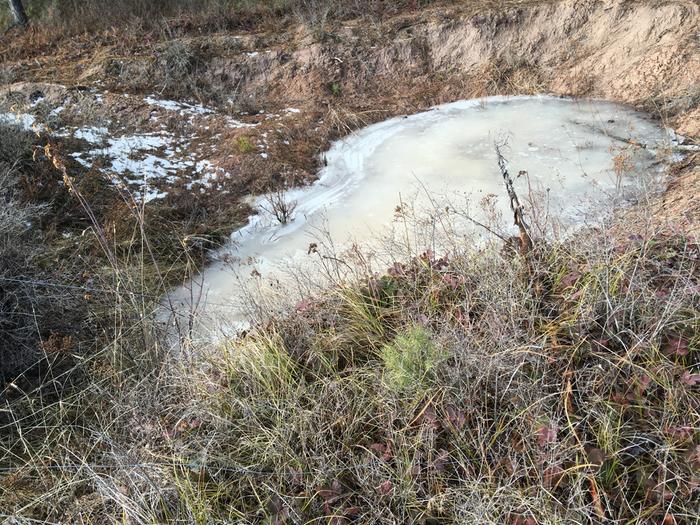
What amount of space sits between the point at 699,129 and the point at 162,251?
22.6 feet

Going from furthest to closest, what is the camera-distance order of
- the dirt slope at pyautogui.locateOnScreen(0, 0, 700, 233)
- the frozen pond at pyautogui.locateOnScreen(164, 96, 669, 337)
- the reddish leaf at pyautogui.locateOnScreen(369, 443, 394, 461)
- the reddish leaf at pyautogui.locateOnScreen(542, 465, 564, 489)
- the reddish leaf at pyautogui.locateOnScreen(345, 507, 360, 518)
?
the dirt slope at pyautogui.locateOnScreen(0, 0, 700, 233) → the frozen pond at pyautogui.locateOnScreen(164, 96, 669, 337) → the reddish leaf at pyautogui.locateOnScreen(369, 443, 394, 461) → the reddish leaf at pyautogui.locateOnScreen(345, 507, 360, 518) → the reddish leaf at pyautogui.locateOnScreen(542, 465, 564, 489)

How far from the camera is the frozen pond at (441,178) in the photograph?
525cm

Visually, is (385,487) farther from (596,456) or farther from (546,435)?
(596,456)

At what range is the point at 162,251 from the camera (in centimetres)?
552

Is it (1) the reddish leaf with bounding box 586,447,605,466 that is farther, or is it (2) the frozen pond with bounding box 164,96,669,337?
(2) the frozen pond with bounding box 164,96,669,337

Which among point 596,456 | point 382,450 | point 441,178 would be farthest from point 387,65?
point 596,456

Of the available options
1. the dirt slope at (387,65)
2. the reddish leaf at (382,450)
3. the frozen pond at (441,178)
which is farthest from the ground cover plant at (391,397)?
the dirt slope at (387,65)

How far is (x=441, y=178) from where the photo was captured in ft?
21.3

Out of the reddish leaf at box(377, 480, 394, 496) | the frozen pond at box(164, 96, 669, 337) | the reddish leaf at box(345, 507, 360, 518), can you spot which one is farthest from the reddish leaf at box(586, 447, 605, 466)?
the frozen pond at box(164, 96, 669, 337)

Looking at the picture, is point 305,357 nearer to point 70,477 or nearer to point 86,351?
point 70,477

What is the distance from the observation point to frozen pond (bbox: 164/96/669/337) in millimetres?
5254

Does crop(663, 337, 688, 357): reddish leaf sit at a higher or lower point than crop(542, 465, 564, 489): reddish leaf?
higher

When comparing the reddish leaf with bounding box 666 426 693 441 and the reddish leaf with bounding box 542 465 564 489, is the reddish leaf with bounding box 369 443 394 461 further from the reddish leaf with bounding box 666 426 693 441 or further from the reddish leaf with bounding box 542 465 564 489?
the reddish leaf with bounding box 666 426 693 441

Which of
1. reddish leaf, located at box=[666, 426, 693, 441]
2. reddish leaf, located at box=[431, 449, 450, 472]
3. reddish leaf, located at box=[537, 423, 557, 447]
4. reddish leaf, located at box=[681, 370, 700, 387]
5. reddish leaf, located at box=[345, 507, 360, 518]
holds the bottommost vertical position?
reddish leaf, located at box=[345, 507, 360, 518]
